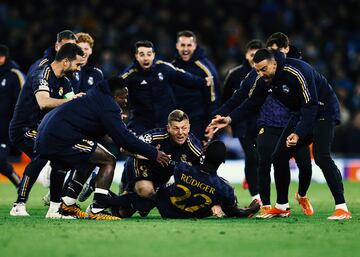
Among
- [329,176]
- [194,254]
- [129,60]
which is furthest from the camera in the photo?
[129,60]

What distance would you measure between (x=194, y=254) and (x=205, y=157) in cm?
299

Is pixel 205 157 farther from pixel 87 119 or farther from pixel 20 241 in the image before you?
pixel 20 241

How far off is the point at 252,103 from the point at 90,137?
6.58ft

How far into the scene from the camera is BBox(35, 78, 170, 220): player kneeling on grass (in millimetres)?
9727

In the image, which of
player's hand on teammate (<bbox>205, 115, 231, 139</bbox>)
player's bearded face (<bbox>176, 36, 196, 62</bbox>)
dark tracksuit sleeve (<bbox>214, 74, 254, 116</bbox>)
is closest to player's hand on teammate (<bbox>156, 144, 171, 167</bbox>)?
player's hand on teammate (<bbox>205, 115, 231, 139</bbox>)

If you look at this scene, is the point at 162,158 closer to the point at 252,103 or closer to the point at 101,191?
the point at 101,191

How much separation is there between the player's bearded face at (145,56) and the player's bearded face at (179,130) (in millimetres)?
2066

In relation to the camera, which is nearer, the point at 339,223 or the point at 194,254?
the point at 194,254

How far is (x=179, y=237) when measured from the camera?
816cm

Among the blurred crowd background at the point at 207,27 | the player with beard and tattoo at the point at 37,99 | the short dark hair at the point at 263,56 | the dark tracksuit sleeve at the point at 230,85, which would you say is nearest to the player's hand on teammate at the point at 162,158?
the player with beard and tattoo at the point at 37,99

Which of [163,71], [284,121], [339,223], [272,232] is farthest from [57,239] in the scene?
[163,71]

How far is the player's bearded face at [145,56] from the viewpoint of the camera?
1217 cm

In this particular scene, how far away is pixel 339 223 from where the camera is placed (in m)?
9.48

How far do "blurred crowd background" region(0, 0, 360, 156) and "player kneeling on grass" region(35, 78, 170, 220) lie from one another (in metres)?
10.2
